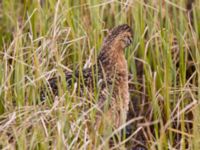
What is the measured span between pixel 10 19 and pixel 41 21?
0.70m

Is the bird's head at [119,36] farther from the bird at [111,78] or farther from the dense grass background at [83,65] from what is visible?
the dense grass background at [83,65]

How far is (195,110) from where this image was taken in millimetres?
4324

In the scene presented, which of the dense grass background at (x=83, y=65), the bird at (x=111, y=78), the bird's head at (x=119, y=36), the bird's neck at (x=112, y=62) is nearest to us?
the dense grass background at (x=83, y=65)

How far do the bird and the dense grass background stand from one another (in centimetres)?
8

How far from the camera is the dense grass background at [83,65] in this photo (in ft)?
14.5

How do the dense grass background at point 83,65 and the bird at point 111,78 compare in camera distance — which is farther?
the bird at point 111,78

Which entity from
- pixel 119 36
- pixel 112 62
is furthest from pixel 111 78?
pixel 119 36

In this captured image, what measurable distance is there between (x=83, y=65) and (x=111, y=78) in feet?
1.37

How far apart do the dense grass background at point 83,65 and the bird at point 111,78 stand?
0.28ft

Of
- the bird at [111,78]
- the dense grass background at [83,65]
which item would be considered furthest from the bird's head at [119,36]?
the dense grass background at [83,65]

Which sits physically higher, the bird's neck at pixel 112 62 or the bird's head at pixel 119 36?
the bird's head at pixel 119 36

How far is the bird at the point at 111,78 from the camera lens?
4824 mm

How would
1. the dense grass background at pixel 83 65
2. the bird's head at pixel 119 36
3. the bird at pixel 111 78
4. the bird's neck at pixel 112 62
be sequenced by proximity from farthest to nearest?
the bird's head at pixel 119 36
the bird's neck at pixel 112 62
the bird at pixel 111 78
the dense grass background at pixel 83 65

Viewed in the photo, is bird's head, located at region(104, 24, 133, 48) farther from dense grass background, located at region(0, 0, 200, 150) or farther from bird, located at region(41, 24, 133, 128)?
dense grass background, located at region(0, 0, 200, 150)
